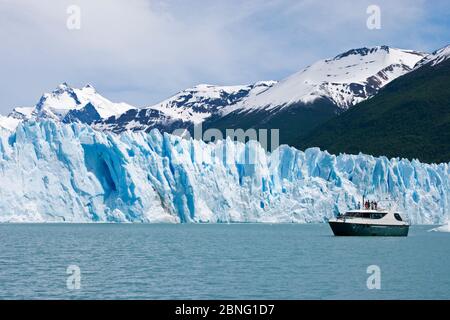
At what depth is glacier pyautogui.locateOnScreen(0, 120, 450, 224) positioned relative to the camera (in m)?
58.8

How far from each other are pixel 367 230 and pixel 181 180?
19.2 meters

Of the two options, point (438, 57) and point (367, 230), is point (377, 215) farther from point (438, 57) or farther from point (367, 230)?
point (438, 57)

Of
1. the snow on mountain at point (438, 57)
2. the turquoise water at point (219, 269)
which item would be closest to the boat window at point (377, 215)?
the turquoise water at point (219, 269)

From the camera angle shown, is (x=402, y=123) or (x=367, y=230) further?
(x=402, y=123)

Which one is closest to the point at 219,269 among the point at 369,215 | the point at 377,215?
the point at 369,215

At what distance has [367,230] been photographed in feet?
165

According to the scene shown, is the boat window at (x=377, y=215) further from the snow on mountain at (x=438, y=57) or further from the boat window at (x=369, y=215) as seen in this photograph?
the snow on mountain at (x=438, y=57)

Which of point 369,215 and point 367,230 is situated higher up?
point 369,215

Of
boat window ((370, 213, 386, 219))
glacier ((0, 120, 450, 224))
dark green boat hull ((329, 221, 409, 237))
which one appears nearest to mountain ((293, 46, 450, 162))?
glacier ((0, 120, 450, 224))

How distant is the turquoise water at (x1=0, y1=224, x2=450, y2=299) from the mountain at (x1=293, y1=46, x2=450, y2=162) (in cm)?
8234

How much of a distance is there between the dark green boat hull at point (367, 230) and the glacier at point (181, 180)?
16230mm

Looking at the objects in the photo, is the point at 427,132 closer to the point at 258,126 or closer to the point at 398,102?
the point at 398,102
